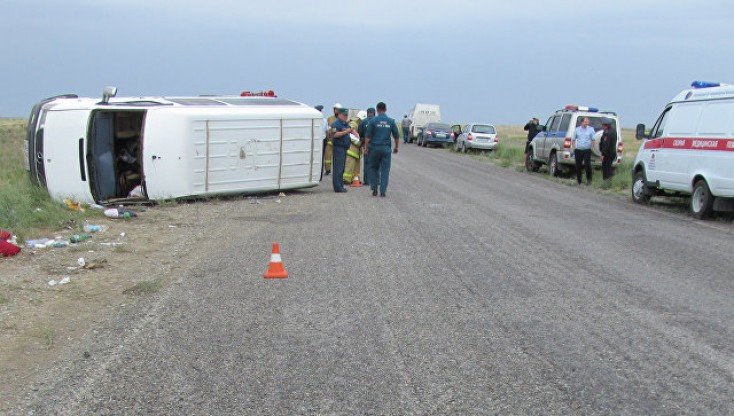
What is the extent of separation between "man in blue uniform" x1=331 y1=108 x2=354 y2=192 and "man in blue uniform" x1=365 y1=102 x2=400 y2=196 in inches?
34.9

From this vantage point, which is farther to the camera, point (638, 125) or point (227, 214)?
point (638, 125)

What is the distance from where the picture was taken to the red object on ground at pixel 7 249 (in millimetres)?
9070

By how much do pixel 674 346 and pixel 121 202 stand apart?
33.8ft

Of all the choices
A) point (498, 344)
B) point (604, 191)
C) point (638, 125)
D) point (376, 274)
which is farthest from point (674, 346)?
point (604, 191)

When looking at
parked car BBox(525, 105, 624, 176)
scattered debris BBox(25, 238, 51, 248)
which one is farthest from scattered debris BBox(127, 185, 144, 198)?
parked car BBox(525, 105, 624, 176)

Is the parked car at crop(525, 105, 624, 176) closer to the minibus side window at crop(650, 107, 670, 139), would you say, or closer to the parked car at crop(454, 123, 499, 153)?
the minibus side window at crop(650, 107, 670, 139)

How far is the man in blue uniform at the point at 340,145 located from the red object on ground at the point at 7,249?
7.78 metres

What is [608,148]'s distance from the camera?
2116cm

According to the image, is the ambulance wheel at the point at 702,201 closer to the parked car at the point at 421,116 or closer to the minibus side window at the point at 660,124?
the minibus side window at the point at 660,124

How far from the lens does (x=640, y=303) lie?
273 inches

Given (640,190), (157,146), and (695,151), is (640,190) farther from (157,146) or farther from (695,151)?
(157,146)

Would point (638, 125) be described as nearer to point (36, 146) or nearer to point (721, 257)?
point (721, 257)

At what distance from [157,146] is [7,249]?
4.39 meters

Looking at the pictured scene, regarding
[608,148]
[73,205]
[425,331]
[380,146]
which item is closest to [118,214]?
[73,205]
